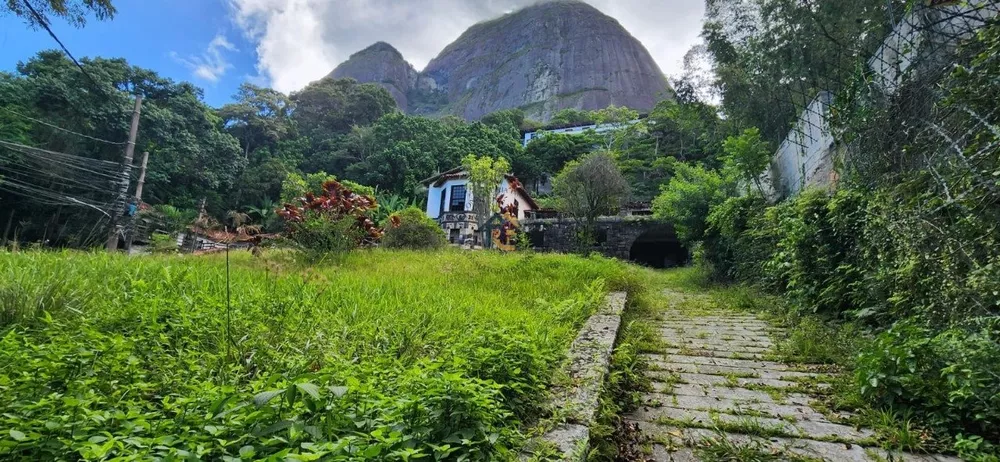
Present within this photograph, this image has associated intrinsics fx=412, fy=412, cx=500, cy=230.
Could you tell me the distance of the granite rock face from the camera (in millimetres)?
78562

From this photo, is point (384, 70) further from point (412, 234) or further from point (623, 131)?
point (412, 234)

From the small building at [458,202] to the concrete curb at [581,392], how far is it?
15.7m

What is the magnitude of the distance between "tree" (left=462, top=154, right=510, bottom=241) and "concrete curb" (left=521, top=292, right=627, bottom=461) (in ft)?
40.8

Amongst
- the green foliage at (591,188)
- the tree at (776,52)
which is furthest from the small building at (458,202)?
the tree at (776,52)

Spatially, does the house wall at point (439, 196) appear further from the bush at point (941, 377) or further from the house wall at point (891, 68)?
the bush at point (941, 377)

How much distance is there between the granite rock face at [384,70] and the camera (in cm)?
7856

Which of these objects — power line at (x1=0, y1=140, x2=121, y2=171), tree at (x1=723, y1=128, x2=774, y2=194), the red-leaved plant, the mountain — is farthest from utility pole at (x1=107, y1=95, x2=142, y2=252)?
the mountain

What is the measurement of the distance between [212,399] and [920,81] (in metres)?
5.04

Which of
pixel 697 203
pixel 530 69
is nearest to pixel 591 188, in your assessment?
pixel 697 203

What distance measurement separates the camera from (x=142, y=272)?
337 cm

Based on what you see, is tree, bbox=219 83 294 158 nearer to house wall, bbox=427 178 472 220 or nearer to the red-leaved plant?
house wall, bbox=427 178 472 220

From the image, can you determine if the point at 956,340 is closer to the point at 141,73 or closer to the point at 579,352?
the point at 579,352

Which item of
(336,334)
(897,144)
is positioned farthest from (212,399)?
(897,144)

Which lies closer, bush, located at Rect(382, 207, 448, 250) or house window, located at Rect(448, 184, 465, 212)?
bush, located at Rect(382, 207, 448, 250)
